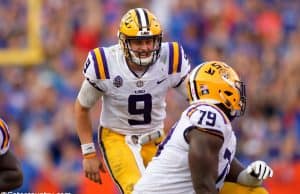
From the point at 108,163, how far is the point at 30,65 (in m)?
5.58

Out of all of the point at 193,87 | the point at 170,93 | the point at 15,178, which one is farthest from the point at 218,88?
the point at 170,93

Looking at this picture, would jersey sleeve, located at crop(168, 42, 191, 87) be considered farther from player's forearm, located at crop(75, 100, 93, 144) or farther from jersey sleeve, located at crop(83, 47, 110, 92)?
player's forearm, located at crop(75, 100, 93, 144)

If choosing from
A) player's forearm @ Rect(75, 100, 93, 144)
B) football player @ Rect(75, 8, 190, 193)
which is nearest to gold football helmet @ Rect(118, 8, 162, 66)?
football player @ Rect(75, 8, 190, 193)

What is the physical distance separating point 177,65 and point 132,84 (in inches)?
12.8

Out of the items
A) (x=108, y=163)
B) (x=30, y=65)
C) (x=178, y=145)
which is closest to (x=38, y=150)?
(x=30, y=65)

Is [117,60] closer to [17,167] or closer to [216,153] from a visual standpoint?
[17,167]

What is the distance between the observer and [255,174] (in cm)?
701

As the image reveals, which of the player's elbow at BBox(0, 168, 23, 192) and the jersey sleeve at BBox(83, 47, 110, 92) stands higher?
the jersey sleeve at BBox(83, 47, 110, 92)

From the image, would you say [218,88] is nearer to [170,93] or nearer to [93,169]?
[93,169]

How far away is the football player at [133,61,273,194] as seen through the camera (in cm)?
634

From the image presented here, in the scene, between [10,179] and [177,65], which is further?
[177,65]

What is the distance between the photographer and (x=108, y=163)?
7.89 m

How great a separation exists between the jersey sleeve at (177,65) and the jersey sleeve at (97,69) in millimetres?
431

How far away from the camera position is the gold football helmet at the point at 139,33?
300 inches
